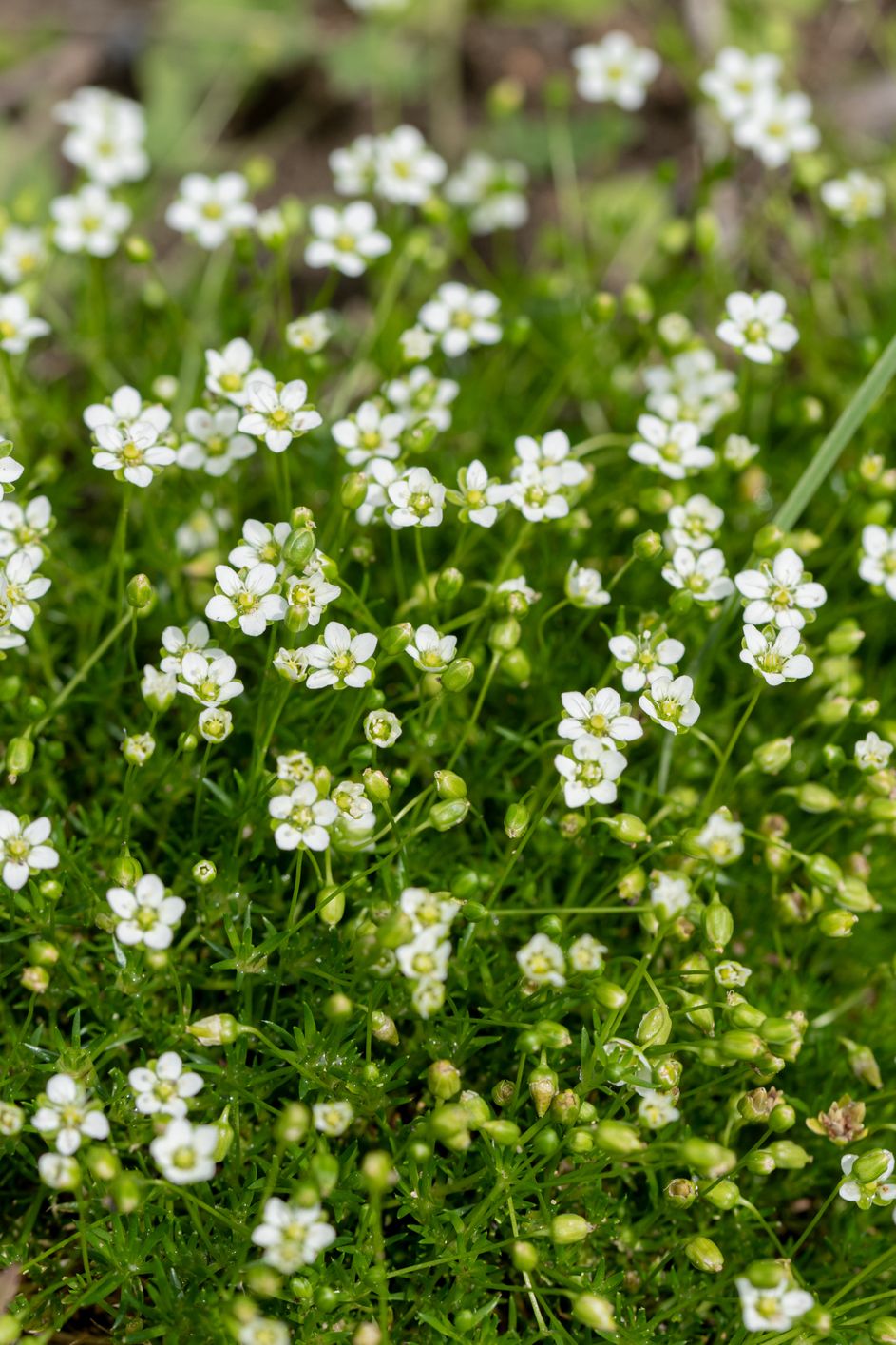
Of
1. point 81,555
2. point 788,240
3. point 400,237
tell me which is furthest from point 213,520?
point 788,240

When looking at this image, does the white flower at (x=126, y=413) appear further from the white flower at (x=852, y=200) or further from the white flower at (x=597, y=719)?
the white flower at (x=852, y=200)

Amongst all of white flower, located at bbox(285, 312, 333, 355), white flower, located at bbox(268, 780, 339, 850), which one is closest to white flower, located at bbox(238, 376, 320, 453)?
white flower, located at bbox(285, 312, 333, 355)

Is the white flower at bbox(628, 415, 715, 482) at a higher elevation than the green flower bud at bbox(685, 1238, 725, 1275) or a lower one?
higher

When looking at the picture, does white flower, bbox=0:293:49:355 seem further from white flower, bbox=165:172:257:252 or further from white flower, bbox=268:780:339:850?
white flower, bbox=268:780:339:850

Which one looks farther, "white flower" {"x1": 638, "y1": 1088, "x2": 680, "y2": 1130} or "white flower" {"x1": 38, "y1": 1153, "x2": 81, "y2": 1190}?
"white flower" {"x1": 638, "y1": 1088, "x2": 680, "y2": 1130}

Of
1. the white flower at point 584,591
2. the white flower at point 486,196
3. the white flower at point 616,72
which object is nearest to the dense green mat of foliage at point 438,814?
the white flower at point 584,591

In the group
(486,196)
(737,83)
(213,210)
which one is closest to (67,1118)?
(213,210)
